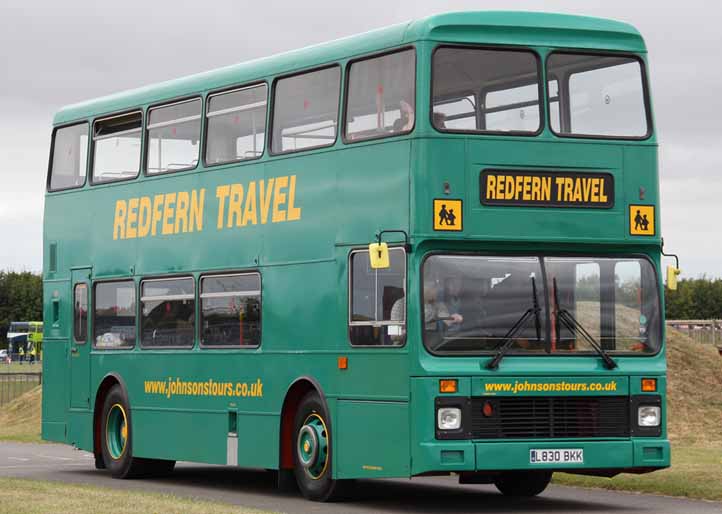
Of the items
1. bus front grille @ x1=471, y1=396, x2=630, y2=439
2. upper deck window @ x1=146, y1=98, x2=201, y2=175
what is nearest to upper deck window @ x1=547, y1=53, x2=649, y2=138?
bus front grille @ x1=471, y1=396, x2=630, y2=439

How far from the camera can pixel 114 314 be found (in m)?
23.4

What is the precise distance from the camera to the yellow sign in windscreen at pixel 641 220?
58.7ft

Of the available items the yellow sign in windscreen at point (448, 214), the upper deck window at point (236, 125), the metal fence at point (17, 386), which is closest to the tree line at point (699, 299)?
the metal fence at point (17, 386)

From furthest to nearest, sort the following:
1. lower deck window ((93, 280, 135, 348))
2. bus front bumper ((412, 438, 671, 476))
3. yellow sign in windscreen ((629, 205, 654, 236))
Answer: lower deck window ((93, 280, 135, 348))
yellow sign in windscreen ((629, 205, 654, 236))
bus front bumper ((412, 438, 671, 476))

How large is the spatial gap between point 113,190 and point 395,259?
7233mm

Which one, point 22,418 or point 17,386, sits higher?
point 17,386

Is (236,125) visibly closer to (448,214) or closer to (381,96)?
(381,96)

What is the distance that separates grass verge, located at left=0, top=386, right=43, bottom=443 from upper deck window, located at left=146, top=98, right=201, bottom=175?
1847cm

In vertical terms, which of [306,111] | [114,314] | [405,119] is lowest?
[114,314]

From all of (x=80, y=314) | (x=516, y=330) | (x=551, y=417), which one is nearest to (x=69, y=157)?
(x=80, y=314)

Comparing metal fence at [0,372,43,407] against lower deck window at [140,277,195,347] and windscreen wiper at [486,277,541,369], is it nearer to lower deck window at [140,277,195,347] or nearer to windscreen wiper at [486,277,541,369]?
lower deck window at [140,277,195,347]

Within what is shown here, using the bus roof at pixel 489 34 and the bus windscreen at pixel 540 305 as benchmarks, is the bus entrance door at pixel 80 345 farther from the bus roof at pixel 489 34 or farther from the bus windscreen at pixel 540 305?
the bus windscreen at pixel 540 305

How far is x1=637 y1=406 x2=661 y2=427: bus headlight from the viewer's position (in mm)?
17688

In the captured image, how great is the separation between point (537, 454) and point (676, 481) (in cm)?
463
